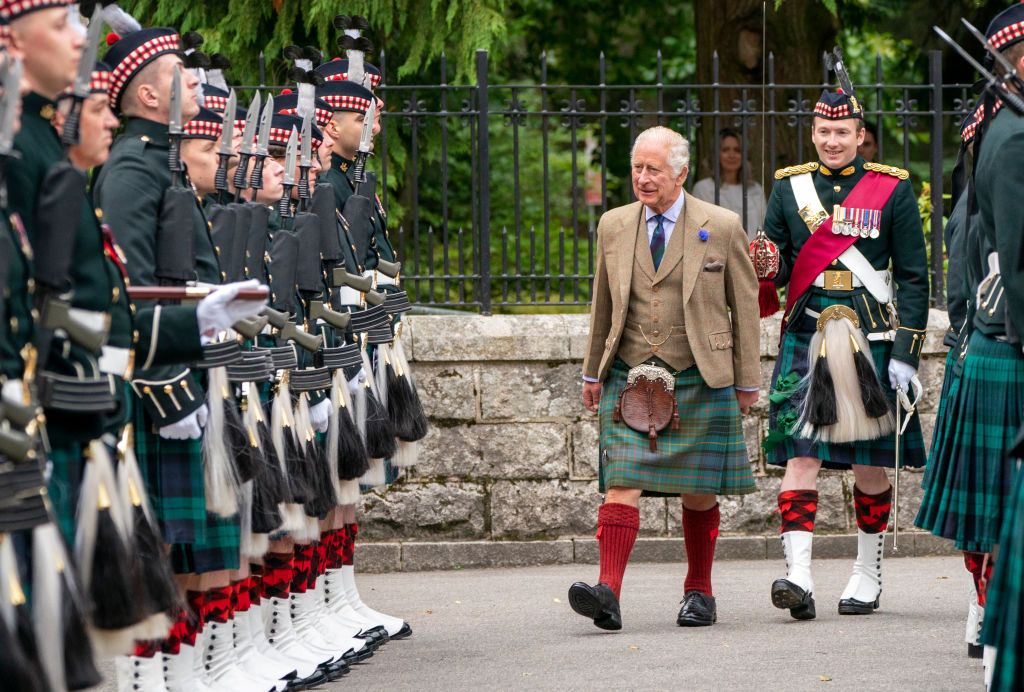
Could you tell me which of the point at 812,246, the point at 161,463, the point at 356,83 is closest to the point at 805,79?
the point at 812,246

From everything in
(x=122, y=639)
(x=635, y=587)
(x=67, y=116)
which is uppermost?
(x=67, y=116)

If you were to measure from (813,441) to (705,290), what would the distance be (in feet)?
2.90

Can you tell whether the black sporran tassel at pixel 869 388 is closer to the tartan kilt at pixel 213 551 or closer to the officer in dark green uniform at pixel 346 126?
the officer in dark green uniform at pixel 346 126

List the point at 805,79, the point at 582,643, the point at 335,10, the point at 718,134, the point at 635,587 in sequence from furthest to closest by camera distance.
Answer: the point at 805,79, the point at 335,10, the point at 718,134, the point at 635,587, the point at 582,643

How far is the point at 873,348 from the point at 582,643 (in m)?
1.85

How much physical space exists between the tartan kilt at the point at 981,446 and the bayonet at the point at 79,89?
2.89m

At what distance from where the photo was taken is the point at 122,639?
3982 millimetres

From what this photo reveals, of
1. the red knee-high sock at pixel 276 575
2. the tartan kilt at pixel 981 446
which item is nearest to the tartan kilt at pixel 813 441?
the tartan kilt at pixel 981 446

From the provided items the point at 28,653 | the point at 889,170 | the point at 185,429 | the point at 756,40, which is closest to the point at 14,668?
the point at 28,653

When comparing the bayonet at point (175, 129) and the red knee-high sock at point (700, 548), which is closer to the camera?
the bayonet at point (175, 129)

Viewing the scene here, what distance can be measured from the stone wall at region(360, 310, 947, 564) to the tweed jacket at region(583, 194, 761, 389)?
1.91m

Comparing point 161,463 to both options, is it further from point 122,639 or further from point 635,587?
point 635,587

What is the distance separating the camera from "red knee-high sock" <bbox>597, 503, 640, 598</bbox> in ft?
23.4

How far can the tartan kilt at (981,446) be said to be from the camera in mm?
5344
